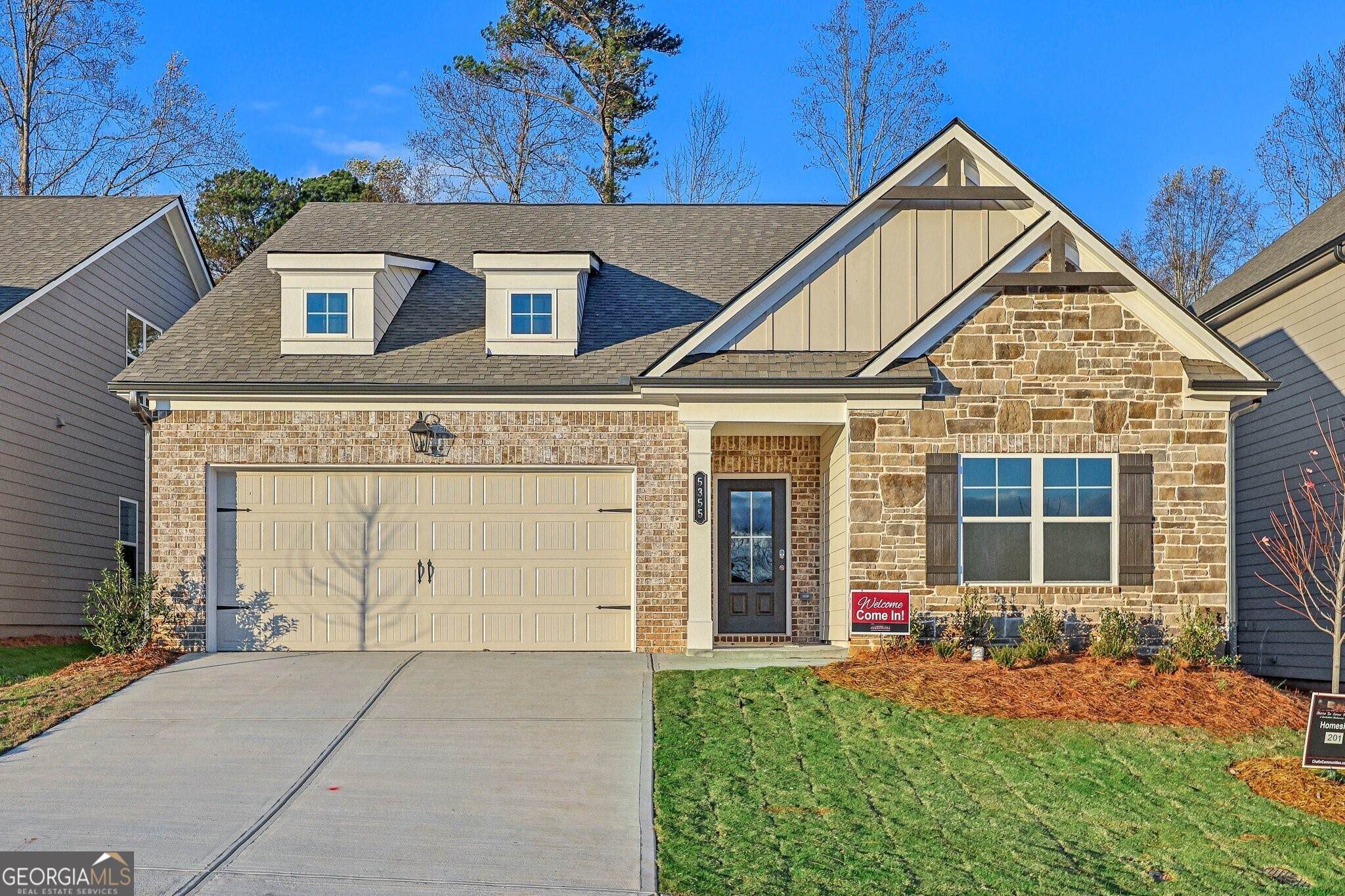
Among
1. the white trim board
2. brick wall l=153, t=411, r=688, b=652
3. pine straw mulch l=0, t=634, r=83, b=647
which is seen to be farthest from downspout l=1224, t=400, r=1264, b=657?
the white trim board

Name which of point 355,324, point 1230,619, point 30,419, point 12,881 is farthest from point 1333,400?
point 30,419

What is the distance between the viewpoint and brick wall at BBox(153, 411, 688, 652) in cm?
1405

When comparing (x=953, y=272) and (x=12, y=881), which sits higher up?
(x=953, y=272)

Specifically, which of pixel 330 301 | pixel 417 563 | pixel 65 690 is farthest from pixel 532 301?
pixel 65 690

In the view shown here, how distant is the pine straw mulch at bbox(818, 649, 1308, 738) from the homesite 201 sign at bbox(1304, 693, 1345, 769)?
1.24m

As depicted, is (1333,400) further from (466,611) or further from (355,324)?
(355,324)

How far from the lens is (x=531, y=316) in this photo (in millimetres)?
14961

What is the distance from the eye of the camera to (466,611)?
14281 millimetres

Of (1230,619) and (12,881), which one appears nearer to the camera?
(12,881)

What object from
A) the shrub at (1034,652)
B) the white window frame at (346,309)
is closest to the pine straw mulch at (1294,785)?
the shrub at (1034,652)

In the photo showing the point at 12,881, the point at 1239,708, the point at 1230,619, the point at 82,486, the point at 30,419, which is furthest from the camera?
the point at 82,486

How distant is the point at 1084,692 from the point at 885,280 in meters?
5.03

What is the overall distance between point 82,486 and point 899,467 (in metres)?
11.4

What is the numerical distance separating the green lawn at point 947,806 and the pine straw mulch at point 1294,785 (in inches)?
5.6
